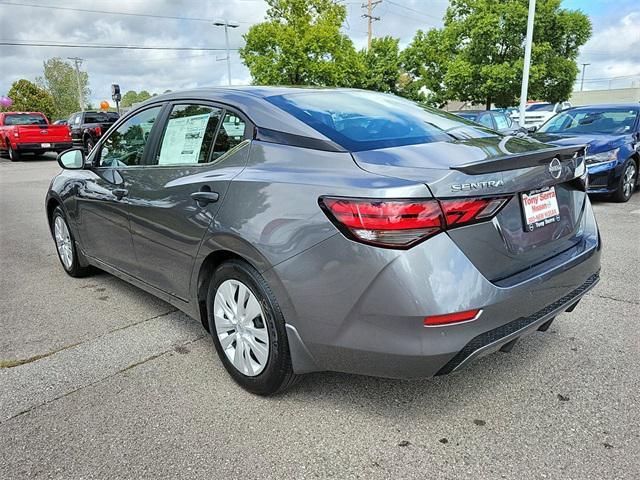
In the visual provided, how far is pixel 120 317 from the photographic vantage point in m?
3.77

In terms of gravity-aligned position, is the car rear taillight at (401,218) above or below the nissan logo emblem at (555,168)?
below

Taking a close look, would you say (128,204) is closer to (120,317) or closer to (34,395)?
(120,317)

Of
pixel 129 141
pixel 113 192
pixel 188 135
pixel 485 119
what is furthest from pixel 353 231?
pixel 485 119

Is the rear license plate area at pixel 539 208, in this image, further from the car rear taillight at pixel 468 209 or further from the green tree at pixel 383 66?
the green tree at pixel 383 66

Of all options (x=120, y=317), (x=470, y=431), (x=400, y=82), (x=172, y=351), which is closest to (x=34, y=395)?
(x=172, y=351)

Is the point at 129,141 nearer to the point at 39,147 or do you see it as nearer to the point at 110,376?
the point at 110,376

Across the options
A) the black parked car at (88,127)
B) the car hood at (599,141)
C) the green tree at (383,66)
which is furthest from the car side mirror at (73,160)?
the green tree at (383,66)

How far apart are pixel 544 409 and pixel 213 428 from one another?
5.21ft

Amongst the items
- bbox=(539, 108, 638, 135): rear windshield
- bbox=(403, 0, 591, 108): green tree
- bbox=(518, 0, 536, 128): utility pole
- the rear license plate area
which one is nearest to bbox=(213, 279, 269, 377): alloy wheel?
the rear license plate area

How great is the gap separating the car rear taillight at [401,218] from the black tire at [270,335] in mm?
575

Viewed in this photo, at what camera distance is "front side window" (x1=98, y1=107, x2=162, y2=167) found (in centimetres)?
346

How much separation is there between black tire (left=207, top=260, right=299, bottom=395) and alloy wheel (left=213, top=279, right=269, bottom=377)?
3 cm

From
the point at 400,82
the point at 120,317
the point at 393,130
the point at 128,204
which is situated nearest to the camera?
the point at 393,130

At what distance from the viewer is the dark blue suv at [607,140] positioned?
7512 millimetres
